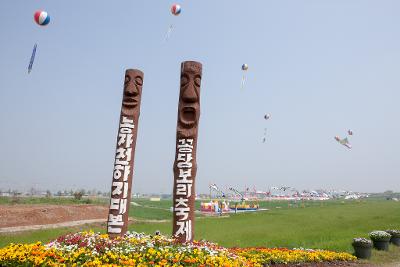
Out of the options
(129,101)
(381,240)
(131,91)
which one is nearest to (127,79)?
(131,91)

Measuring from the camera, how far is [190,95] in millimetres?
12039

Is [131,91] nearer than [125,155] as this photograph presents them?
No

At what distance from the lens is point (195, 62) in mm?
12359

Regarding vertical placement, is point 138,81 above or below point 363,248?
above

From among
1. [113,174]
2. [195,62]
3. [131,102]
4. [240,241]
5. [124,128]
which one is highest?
[195,62]

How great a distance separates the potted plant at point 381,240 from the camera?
16375 millimetres

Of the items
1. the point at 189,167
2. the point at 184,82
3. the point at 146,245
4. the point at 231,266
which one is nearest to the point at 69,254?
the point at 146,245

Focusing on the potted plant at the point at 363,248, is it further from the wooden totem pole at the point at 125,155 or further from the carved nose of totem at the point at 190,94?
the wooden totem pole at the point at 125,155

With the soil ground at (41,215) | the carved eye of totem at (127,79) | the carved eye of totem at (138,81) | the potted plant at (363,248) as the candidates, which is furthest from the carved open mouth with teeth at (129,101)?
the soil ground at (41,215)

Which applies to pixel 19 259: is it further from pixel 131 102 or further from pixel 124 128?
pixel 131 102

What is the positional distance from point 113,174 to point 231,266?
5758 mm

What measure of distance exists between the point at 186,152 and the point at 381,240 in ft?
35.3

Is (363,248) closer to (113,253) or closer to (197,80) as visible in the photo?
(197,80)

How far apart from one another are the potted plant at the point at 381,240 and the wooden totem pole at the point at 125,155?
37.9 feet
